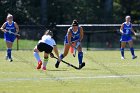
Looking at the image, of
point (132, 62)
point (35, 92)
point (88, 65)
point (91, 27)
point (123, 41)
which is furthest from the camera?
point (91, 27)

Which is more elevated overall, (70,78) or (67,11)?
(70,78)

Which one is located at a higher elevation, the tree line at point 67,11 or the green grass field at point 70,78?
the green grass field at point 70,78

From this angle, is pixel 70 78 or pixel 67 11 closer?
pixel 70 78

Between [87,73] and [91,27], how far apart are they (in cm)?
2190

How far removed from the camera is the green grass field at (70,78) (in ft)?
48.1

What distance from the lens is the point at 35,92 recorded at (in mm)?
13953

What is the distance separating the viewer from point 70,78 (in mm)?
17109

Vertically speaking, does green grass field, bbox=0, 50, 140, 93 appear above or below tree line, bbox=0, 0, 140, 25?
above

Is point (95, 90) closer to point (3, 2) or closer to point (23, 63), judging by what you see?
point (23, 63)

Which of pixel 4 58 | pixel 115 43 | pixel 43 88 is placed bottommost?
pixel 115 43

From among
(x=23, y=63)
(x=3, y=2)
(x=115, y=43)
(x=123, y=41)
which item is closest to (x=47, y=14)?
(x=3, y=2)

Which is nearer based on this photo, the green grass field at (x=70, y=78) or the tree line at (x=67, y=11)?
the green grass field at (x=70, y=78)

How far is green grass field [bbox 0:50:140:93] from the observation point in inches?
577

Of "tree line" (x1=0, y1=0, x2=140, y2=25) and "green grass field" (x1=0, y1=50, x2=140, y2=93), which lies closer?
"green grass field" (x1=0, y1=50, x2=140, y2=93)
